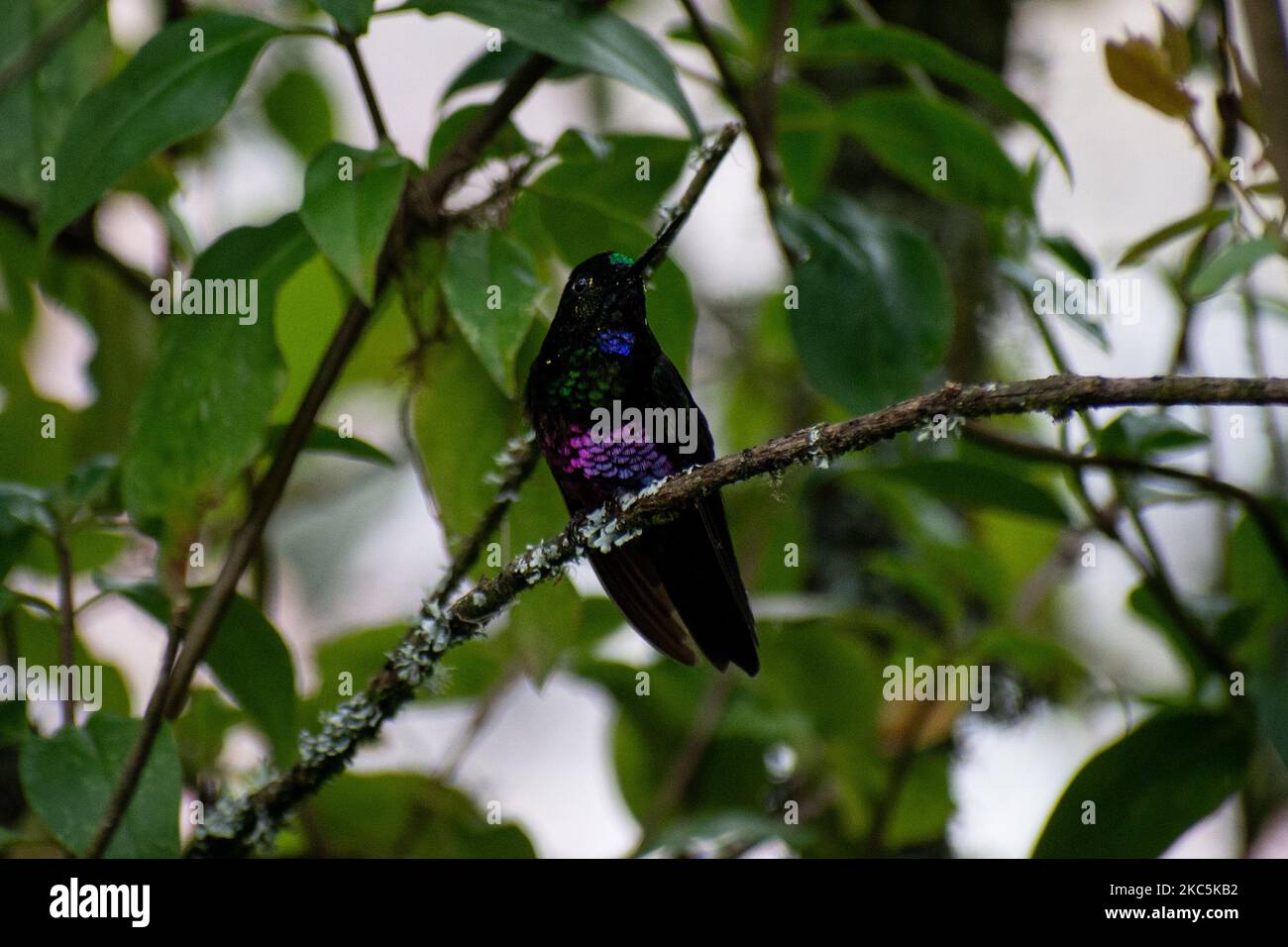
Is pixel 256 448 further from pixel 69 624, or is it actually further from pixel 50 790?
pixel 50 790

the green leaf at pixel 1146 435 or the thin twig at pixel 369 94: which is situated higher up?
the thin twig at pixel 369 94

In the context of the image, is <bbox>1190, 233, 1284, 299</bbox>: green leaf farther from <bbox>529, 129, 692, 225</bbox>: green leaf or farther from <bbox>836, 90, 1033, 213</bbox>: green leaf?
<bbox>529, 129, 692, 225</bbox>: green leaf

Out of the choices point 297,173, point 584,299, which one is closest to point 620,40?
point 584,299

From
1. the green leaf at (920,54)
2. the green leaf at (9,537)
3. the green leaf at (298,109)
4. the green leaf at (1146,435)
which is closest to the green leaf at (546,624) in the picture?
the green leaf at (9,537)

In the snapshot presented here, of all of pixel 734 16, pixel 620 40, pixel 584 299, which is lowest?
pixel 584 299

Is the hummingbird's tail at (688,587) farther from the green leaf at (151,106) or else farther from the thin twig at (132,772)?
the green leaf at (151,106)

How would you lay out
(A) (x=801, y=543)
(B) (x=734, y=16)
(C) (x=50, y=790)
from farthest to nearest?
(A) (x=801, y=543) < (B) (x=734, y=16) < (C) (x=50, y=790)
